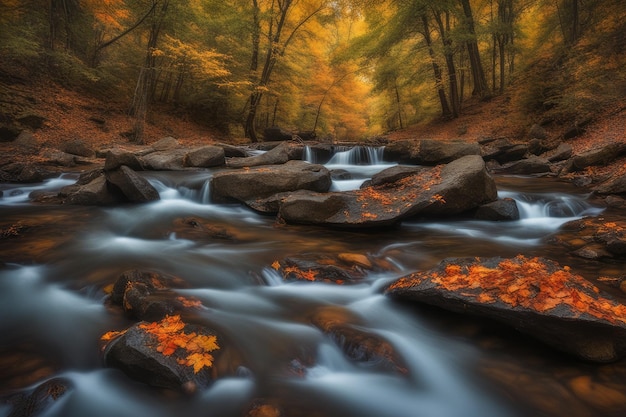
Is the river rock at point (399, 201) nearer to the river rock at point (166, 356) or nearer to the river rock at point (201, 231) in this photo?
the river rock at point (201, 231)

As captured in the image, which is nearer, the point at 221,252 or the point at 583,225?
the point at 221,252

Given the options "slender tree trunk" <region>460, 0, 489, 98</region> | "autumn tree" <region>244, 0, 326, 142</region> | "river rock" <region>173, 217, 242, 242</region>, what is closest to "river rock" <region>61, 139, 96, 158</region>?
"river rock" <region>173, 217, 242, 242</region>

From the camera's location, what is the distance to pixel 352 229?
21.0 feet

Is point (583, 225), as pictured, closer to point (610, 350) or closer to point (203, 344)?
point (610, 350)

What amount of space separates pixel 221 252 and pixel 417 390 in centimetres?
351

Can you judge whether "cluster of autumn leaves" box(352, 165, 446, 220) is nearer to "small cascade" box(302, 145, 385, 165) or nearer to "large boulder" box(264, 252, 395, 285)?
"large boulder" box(264, 252, 395, 285)

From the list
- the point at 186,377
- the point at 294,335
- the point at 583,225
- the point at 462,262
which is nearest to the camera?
the point at 186,377

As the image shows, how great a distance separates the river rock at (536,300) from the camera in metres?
2.75

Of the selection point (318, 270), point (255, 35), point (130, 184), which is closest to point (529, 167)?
point (318, 270)

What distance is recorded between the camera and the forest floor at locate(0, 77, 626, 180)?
1198 cm

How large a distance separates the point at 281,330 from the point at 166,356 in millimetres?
1170

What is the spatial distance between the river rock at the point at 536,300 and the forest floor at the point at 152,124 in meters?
7.93

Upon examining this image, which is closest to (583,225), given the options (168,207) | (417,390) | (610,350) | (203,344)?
(610,350)

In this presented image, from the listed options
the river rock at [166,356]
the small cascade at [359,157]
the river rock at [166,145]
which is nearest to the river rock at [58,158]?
the river rock at [166,145]
